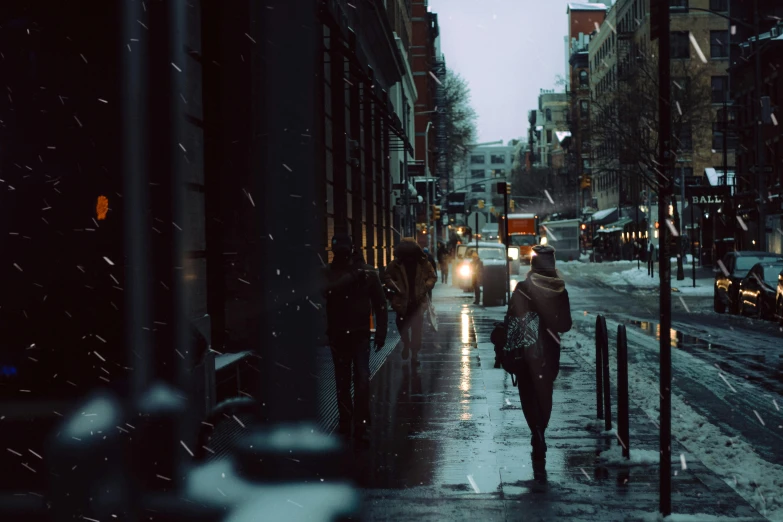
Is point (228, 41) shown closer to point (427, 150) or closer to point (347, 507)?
point (347, 507)

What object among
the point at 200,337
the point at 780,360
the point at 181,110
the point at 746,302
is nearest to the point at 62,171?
the point at 181,110

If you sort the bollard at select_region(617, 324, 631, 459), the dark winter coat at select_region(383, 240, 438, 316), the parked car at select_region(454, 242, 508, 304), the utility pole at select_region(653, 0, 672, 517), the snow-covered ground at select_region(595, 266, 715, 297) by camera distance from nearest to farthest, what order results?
1. the utility pole at select_region(653, 0, 672, 517)
2. the bollard at select_region(617, 324, 631, 459)
3. the dark winter coat at select_region(383, 240, 438, 316)
4. the parked car at select_region(454, 242, 508, 304)
5. the snow-covered ground at select_region(595, 266, 715, 297)

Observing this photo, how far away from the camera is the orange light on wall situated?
699 centimetres

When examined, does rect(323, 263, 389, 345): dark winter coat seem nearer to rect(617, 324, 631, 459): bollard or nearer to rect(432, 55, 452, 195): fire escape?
rect(617, 324, 631, 459): bollard

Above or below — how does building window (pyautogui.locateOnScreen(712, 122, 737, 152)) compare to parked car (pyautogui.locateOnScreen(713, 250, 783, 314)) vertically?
above

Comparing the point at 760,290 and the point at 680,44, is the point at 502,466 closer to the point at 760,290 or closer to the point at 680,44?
the point at 760,290

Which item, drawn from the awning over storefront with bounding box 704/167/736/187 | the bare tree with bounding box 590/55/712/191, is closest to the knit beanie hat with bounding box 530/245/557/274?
the bare tree with bounding box 590/55/712/191

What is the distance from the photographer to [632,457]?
7785 millimetres

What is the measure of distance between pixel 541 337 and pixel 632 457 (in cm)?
113

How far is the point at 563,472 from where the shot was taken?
7.46 metres

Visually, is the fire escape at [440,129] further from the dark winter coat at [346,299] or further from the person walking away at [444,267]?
the dark winter coat at [346,299]

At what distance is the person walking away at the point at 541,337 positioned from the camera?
7938mm

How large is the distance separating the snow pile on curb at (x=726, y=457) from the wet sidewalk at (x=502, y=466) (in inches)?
5.5

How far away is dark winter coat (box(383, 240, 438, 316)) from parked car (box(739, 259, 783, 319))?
12.8m
